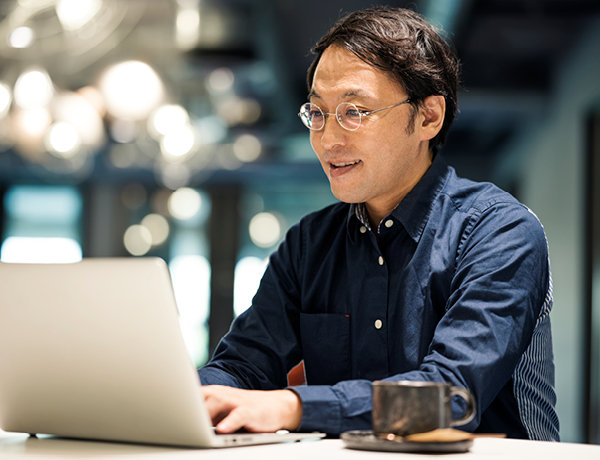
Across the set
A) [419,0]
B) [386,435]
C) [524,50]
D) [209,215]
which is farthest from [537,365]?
[209,215]

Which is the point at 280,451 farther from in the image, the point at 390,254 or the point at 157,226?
the point at 157,226

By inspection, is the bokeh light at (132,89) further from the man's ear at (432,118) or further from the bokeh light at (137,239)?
the bokeh light at (137,239)

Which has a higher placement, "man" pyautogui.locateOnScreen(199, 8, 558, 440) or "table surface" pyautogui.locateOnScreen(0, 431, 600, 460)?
"man" pyautogui.locateOnScreen(199, 8, 558, 440)

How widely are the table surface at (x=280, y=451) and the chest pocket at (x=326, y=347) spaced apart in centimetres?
56

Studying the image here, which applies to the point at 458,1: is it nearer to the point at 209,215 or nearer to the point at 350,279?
the point at 350,279

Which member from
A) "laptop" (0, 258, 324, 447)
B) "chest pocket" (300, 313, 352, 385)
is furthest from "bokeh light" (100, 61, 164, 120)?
"laptop" (0, 258, 324, 447)

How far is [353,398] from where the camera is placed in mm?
1410

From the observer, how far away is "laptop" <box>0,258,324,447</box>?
1171 mm

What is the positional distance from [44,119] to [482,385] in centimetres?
462

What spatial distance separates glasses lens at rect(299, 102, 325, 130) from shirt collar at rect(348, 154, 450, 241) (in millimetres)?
216

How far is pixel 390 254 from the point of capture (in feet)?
6.27

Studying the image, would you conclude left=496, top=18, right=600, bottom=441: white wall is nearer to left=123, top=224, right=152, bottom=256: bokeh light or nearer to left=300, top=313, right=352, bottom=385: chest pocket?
left=300, top=313, right=352, bottom=385: chest pocket

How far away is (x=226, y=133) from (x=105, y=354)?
8436 mm

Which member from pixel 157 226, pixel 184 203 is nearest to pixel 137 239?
pixel 157 226
